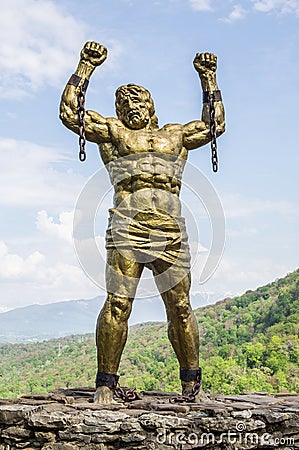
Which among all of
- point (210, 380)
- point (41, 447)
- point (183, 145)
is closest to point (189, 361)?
point (41, 447)

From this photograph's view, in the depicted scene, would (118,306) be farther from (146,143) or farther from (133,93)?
(133,93)

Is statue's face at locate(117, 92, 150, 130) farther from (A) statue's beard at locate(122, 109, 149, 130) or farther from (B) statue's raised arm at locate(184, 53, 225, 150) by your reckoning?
(B) statue's raised arm at locate(184, 53, 225, 150)

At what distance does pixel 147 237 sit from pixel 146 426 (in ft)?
5.86

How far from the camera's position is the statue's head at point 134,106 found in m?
6.55

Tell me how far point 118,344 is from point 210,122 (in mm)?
2389

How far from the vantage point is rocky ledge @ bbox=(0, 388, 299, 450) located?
521 centimetres

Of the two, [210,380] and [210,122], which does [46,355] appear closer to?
[210,380]

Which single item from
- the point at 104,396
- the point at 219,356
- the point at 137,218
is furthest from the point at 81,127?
the point at 219,356

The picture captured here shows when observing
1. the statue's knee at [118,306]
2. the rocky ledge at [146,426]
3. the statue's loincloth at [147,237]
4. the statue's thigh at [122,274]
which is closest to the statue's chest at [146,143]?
the statue's loincloth at [147,237]

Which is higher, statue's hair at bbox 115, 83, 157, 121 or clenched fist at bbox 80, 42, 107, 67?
clenched fist at bbox 80, 42, 107, 67

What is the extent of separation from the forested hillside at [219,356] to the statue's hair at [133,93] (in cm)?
945

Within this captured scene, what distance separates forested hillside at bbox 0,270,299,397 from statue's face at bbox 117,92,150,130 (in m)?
9.48

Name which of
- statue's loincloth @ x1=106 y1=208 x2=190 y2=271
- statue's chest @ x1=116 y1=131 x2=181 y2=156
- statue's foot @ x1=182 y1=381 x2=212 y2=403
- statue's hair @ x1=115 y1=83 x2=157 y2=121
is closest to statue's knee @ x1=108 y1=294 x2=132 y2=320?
statue's loincloth @ x1=106 y1=208 x2=190 y2=271

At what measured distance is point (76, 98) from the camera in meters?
6.41
